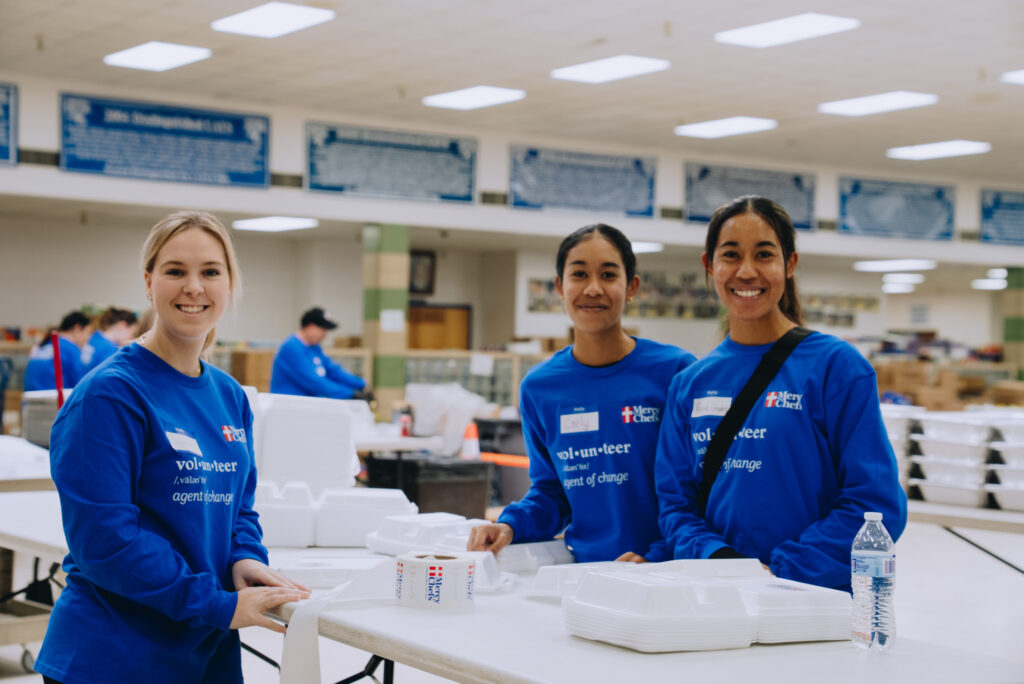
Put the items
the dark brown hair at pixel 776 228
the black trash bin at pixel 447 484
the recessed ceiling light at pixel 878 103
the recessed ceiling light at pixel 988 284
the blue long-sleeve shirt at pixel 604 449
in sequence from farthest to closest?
the recessed ceiling light at pixel 988 284 → the recessed ceiling light at pixel 878 103 → the black trash bin at pixel 447 484 → the blue long-sleeve shirt at pixel 604 449 → the dark brown hair at pixel 776 228

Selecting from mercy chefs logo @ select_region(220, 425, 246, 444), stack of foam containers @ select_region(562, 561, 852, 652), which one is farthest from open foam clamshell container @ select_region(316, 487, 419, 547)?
stack of foam containers @ select_region(562, 561, 852, 652)

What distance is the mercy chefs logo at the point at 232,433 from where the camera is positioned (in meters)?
2.35

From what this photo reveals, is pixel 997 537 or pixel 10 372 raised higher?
pixel 10 372

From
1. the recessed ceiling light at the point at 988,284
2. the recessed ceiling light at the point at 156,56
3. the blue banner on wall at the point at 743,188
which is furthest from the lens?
the recessed ceiling light at the point at 988,284

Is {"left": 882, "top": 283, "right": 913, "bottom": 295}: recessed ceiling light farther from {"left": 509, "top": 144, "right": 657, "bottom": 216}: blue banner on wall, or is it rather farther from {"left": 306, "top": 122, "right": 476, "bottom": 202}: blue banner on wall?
{"left": 306, "top": 122, "right": 476, "bottom": 202}: blue banner on wall

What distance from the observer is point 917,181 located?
15547mm

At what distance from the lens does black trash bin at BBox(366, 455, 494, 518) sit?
25.6 feet

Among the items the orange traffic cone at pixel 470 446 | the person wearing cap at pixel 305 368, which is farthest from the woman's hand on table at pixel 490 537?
the person wearing cap at pixel 305 368

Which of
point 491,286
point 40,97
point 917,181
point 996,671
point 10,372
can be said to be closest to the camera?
point 996,671

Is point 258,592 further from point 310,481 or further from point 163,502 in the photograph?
point 310,481

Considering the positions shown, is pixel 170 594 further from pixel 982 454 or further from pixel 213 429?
pixel 982 454

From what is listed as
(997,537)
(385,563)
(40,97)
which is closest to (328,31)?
(40,97)

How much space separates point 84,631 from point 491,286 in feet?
48.5

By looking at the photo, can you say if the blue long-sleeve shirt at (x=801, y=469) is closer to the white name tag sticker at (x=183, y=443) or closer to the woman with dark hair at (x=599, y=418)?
the woman with dark hair at (x=599, y=418)
